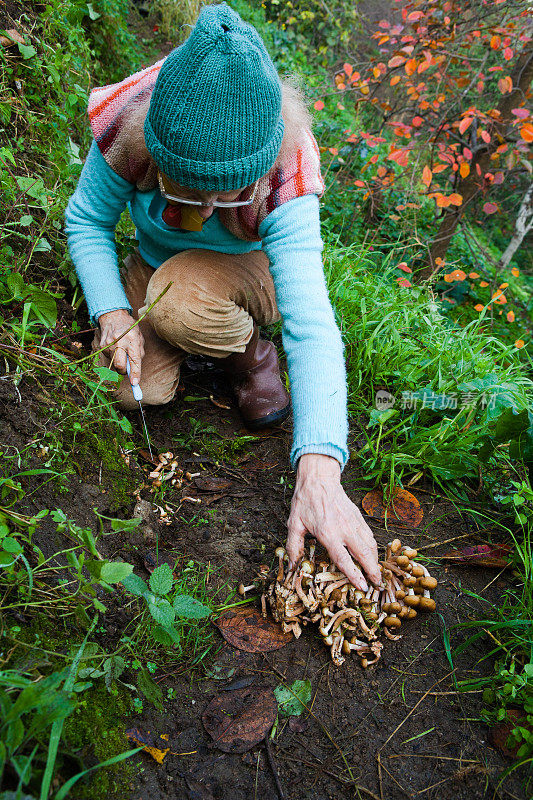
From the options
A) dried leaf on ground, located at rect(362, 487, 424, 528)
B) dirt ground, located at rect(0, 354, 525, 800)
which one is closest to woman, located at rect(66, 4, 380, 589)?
dirt ground, located at rect(0, 354, 525, 800)

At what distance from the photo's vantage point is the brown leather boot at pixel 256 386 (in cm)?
265

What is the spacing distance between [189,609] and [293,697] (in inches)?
20.1

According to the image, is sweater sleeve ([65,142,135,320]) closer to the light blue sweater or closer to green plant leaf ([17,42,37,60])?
the light blue sweater

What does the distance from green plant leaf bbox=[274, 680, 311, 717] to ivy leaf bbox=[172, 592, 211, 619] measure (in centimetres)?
45

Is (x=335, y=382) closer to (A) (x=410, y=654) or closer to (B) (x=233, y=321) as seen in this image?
(B) (x=233, y=321)

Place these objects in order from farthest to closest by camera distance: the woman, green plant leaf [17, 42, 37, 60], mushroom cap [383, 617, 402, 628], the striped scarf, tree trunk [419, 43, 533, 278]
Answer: tree trunk [419, 43, 533, 278]
green plant leaf [17, 42, 37, 60]
the striped scarf
mushroom cap [383, 617, 402, 628]
the woman

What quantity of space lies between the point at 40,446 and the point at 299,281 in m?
1.07

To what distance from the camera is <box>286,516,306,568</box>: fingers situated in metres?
1.76

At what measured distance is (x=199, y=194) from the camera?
5.74 feet

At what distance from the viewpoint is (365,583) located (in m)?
1.70

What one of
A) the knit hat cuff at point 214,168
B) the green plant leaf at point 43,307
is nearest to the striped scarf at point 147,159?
the knit hat cuff at point 214,168

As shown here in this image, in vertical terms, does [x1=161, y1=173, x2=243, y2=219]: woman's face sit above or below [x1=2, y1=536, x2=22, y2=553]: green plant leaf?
above

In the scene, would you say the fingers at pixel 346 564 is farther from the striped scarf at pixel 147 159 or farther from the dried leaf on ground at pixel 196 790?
the striped scarf at pixel 147 159

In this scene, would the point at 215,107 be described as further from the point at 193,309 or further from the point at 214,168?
the point at 193,309
